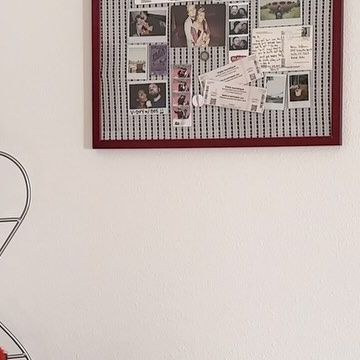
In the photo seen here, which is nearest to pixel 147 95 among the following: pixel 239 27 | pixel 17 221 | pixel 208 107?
pixel 208 107

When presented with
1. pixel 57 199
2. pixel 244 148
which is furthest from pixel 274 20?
pixel 57 199

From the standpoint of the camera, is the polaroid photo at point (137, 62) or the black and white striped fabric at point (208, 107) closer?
the black and white striped fabric at point (208, 107)

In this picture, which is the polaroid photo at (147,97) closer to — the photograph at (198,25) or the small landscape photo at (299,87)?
the photograph at (198,25)

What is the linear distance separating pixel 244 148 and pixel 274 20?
0.26 m

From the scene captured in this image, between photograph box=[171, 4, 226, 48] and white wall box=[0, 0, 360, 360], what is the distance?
0.66ft

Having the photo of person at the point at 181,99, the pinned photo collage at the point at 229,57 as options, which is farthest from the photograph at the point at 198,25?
the photo of person at the point at 181,99

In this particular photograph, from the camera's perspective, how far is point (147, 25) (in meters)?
1.46

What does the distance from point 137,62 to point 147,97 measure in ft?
0.25

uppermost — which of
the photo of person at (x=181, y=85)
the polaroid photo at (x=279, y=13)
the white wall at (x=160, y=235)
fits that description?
the polaroid photo at (x=279, y=13)

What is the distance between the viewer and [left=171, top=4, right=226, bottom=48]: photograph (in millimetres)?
1416

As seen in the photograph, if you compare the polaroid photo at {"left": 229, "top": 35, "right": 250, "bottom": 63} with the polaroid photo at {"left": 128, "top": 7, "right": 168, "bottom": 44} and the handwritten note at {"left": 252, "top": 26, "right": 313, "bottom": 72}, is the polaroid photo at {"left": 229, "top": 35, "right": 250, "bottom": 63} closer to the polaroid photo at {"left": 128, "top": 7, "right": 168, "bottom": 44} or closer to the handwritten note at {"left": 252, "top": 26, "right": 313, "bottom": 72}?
the handwritten note at {"left": 252, "top": 26, "right": 313, "bottom": 72}

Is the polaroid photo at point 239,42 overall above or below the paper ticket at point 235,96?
above

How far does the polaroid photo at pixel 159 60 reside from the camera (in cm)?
145

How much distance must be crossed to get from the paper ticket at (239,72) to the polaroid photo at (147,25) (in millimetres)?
130
